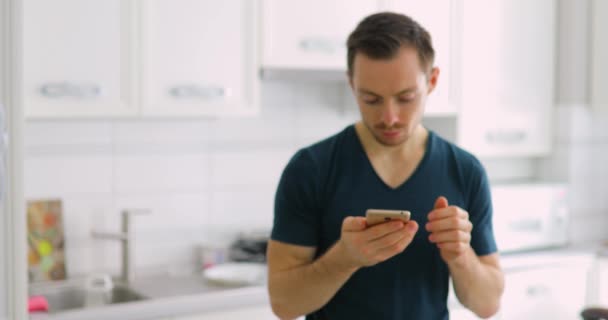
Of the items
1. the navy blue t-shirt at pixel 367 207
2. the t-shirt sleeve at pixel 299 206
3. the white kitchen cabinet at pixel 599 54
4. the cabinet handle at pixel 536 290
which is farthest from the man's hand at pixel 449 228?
the white kitchen cabinet at pixel 599 54

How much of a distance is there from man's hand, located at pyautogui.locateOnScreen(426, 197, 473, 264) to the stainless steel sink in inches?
53.7

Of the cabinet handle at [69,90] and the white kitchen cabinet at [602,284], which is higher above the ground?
the cabinet handle at [69,90]

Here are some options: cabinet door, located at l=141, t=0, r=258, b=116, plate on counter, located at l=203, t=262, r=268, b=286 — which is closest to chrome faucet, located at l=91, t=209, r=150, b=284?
plate on counter, located at l=203, t=262, r=268, b=286

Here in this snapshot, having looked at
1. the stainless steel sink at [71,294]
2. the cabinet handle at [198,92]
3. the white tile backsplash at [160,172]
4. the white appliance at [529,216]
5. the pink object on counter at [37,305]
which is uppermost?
the cabinet handle at [198,92]

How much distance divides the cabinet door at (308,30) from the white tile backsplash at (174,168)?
298mm

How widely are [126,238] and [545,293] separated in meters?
1.58

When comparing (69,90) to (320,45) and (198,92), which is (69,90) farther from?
(320,45)

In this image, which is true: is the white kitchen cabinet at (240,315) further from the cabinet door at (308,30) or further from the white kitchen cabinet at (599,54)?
the white kitchen cabinet at (599,54)

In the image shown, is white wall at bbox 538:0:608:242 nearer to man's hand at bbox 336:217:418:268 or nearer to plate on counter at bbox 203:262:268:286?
plate on counter at bbox 203:262:268:286

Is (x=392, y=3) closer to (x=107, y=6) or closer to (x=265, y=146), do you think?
(x=265, y=146)

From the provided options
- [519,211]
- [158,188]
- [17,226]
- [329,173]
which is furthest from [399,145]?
[519,211]

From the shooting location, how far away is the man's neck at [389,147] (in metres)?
1.80

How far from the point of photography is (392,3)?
10.5 ft

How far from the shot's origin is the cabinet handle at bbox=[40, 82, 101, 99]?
2.53 meters
